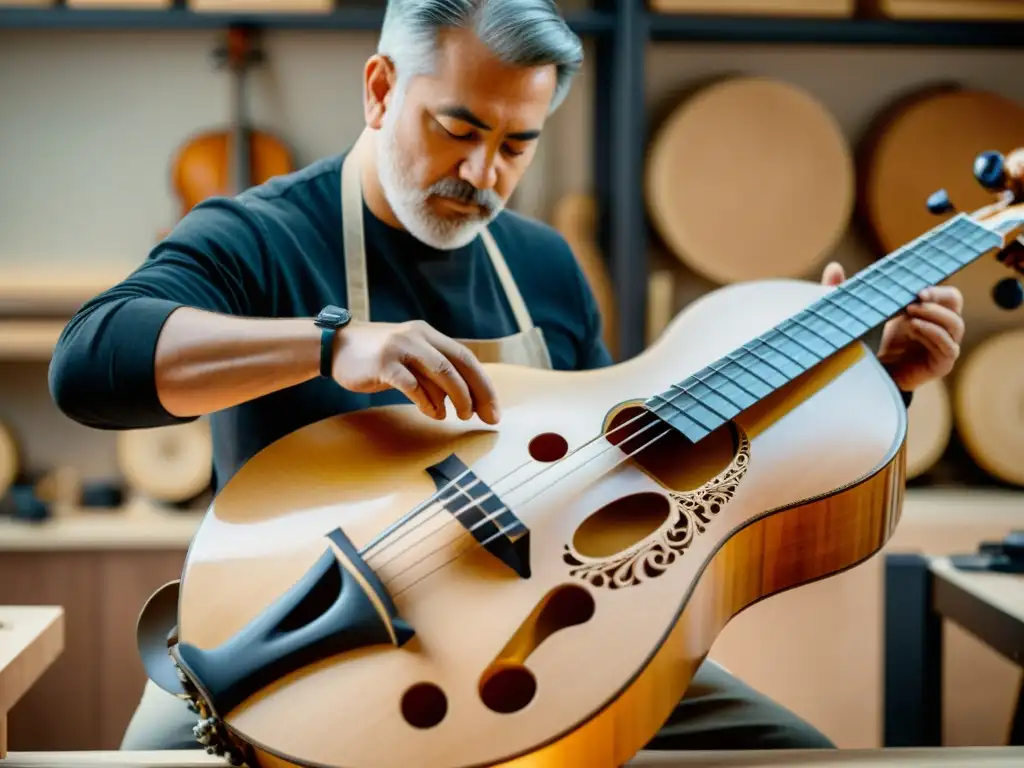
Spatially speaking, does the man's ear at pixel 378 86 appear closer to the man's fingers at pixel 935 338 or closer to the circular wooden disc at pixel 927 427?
the man's fingers at pixel 935 338

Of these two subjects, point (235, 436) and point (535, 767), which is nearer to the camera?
point (535, 767)

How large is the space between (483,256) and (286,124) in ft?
4.50

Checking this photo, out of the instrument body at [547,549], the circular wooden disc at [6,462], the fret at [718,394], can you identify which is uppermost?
the fret at [718,394]

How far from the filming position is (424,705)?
693mm

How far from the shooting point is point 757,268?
2.43 meters

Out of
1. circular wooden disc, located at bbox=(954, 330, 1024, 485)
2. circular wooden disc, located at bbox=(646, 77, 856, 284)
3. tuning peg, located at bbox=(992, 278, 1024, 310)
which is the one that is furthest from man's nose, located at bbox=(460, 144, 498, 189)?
circular wooden disc, located at bbox=(954, 330, 1024, 485)

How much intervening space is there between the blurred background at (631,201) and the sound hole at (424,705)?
1.60 meters

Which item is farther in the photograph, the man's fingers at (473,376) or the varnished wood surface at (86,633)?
the varnished wood surface at (86,633)

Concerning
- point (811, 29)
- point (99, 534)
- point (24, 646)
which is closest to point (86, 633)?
point (99, 534)

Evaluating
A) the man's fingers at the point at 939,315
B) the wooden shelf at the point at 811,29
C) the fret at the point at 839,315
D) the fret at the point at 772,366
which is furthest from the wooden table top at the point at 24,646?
the wooden shelf at the point at 811,29

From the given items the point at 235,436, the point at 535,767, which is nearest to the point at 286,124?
the point at 235,436

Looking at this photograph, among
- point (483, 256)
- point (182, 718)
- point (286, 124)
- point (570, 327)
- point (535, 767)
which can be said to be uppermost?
point (286, 124)

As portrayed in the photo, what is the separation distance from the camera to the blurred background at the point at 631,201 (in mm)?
2242

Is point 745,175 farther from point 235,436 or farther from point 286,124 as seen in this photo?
point 235,436
